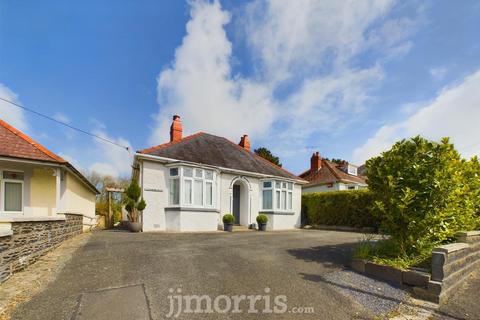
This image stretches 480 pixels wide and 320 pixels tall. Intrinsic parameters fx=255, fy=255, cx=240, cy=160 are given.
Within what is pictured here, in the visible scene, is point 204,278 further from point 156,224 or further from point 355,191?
point 355,191

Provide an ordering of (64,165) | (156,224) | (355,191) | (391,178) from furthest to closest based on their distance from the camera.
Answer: (355,191)
(156,224)
(64,165)
(391,178)

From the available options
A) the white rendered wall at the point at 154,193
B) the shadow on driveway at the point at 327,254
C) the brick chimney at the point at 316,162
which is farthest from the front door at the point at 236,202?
the brick chimney at the point at 316,162

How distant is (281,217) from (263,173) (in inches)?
131

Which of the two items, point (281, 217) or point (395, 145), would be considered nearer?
point (395, 145)

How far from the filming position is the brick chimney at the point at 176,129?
1706cm

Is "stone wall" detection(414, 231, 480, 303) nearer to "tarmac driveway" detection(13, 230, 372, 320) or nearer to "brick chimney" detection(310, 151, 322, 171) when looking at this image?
"tarmac driveway" detection(13, 230, 372, 320)

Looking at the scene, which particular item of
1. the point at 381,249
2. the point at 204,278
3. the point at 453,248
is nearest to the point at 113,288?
the point at 204,278

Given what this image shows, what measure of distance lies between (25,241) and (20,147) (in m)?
5.09

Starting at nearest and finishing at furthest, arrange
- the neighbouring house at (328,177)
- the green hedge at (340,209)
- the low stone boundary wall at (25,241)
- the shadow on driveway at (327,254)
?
the low stone boundary wall at (25,241), the shadow on driveway at (327,254), the green hedge at (340,209), the neighbouring house at (328,177)

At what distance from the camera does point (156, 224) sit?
13.3 meters

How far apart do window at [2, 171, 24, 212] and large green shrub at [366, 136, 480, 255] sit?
42.2 ft

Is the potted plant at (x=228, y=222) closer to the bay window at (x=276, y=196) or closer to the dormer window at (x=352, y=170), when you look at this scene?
the bay window at (x=276, y=196)

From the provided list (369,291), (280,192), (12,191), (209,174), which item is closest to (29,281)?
(369,291)

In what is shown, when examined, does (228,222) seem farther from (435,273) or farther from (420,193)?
(435,273)
